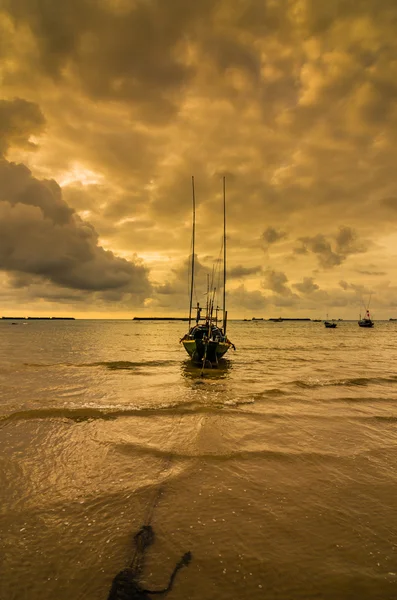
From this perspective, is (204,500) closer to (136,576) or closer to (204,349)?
(136,576)

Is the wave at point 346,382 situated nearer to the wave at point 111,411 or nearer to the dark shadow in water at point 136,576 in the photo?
the wave at point 111,411

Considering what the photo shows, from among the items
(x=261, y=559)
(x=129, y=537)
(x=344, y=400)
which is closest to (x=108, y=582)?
(x=129, y=537)

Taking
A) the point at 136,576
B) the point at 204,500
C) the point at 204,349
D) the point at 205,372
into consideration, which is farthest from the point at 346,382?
the point at 136,576

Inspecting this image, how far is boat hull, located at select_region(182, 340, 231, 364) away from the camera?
89.3 feet

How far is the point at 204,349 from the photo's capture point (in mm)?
27328

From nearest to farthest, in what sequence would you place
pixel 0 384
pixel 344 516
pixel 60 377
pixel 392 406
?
pixel 344 516 → pixel 392 406 → pixel 0 384 → pixel 60 377

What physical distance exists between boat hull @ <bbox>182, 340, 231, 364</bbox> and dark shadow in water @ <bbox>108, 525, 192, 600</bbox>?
21.9 m

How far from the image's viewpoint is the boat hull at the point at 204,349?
89.3ft

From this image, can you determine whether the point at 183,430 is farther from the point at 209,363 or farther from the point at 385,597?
the point at 209,363

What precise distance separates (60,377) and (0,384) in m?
3.76

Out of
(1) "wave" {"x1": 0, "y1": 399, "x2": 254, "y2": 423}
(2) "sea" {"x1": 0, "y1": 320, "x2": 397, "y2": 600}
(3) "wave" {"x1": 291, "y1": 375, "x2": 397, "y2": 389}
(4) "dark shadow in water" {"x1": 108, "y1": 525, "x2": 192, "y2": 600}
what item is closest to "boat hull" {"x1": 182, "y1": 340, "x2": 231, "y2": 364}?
(3) "wave" {"x1": 291, "y1": 375, "x2": 397, "y2": 389}

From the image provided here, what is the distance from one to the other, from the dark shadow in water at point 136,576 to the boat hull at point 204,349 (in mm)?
21869

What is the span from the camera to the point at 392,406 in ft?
45.8

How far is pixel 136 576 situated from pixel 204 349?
23.4 metres
